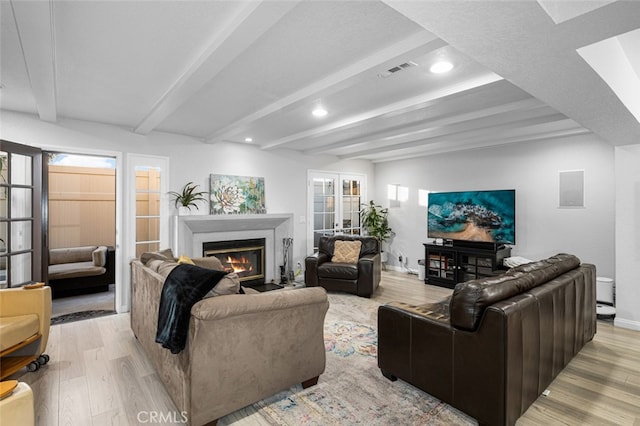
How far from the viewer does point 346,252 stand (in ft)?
17.4

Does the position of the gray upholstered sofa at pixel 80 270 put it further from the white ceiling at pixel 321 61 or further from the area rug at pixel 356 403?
the area rug at pixel 356 403

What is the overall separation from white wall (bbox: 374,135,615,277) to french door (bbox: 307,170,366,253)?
139 centimetres

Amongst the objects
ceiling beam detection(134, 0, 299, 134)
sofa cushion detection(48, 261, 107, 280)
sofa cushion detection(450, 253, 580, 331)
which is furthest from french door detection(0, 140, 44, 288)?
sofa cushion detection(450, 253, 580, 331)

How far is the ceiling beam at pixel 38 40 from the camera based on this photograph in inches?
66.2

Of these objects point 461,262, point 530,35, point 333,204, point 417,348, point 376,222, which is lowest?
point 417,348

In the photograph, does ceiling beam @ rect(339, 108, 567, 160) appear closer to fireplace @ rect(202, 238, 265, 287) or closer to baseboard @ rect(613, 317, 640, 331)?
baseboard @ rect(613, 317, 640, 331)

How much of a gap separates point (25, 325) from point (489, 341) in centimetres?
339

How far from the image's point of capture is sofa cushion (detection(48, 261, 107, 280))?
15.5ft

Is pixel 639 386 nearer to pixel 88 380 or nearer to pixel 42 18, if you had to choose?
pixel 88 380

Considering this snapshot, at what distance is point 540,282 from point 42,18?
3619 mm

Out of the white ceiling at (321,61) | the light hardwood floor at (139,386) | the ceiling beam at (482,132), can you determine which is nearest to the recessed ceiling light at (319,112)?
the white ceiling at (321,61)

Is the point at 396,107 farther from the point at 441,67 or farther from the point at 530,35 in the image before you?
the point at 530,35

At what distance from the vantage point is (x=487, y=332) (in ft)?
6.09

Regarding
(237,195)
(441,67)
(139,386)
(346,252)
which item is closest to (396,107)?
(441,67)
